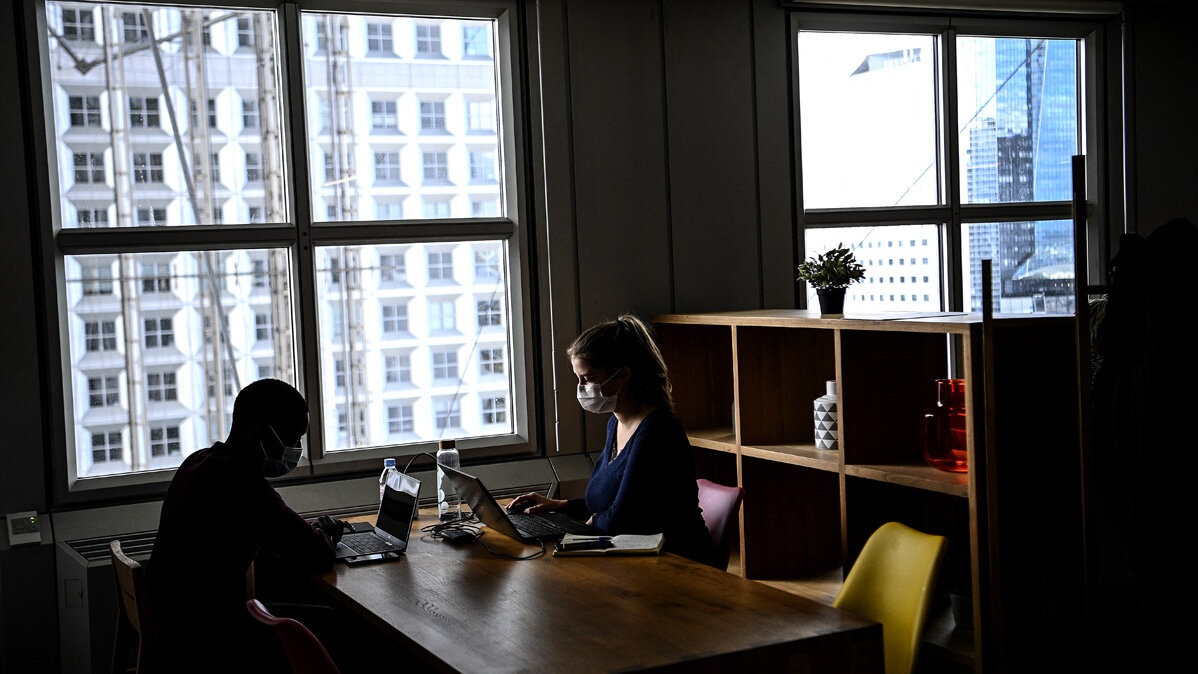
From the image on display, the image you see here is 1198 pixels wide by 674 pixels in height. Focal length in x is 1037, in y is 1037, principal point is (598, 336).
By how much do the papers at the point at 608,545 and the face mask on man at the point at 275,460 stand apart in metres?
0.83

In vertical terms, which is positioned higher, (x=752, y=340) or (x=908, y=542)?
(x=752, y=340)

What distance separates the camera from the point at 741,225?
183 inches

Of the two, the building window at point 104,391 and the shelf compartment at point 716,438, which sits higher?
the building window at point 104,391

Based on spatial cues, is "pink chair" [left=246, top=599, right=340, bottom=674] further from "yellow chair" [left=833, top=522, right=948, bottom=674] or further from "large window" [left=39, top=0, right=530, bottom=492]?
"large window" [left=39, top=0, right=530, bottom=492]

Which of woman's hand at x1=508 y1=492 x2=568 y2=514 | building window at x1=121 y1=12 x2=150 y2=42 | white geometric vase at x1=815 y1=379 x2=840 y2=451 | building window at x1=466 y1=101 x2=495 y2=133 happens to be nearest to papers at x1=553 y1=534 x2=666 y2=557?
woman's hand at x1=508 y1=492 x2=568 y2=514

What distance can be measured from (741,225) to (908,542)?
221 cm

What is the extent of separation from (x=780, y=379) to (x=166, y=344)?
92.4 inches

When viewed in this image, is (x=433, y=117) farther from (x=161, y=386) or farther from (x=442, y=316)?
(x=161, y=386)

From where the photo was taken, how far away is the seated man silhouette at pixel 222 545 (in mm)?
2770

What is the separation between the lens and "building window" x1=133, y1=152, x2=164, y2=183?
154 inches

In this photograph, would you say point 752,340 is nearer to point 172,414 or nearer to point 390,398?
point 390,398

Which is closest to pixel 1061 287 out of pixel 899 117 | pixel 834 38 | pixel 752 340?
pixel 899 117

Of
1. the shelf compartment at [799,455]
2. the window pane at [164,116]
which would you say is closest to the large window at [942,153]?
the shelf compartment at [799,455]

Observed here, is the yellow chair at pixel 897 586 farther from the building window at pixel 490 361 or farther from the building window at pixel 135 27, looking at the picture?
the building window at pixel 135 27
